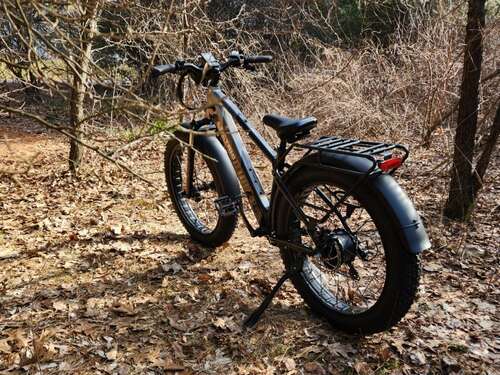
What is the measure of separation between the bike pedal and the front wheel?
534 millimetres

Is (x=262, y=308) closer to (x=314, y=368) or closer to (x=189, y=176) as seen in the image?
(x=314, y=368)

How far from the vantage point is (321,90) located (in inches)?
273

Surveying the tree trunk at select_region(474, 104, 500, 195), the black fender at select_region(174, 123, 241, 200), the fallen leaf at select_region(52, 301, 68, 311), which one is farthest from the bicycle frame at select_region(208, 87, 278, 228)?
the tree trunk at select_region(474, 104, 500, 195)

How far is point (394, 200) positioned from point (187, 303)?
61.6 inches

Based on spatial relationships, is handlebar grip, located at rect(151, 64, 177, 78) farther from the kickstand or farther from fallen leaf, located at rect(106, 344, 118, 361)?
fallen leaf, located at rect(106, 344, 118, 361)

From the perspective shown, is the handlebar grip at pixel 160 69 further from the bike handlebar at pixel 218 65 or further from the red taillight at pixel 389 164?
the red taillight at pixel 389 164

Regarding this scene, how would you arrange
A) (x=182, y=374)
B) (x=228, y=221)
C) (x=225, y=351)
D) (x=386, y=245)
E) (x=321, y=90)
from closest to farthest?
(x=386, y=245), (x=182, y=374), (x=225, y=351), (x=228, y=221), (x=321, y=90)

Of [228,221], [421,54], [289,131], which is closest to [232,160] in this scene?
[228,221]

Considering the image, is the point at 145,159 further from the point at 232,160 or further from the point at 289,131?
the point at 289,131

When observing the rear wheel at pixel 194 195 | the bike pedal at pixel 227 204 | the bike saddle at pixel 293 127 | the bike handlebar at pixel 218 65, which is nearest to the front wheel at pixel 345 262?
the bike saddle at pixel 293 127

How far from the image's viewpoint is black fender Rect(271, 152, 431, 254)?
199 centimetres

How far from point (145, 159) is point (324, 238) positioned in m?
4.45

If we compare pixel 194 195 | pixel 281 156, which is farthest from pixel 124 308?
pixel 281 156

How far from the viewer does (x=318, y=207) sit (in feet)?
8.16
